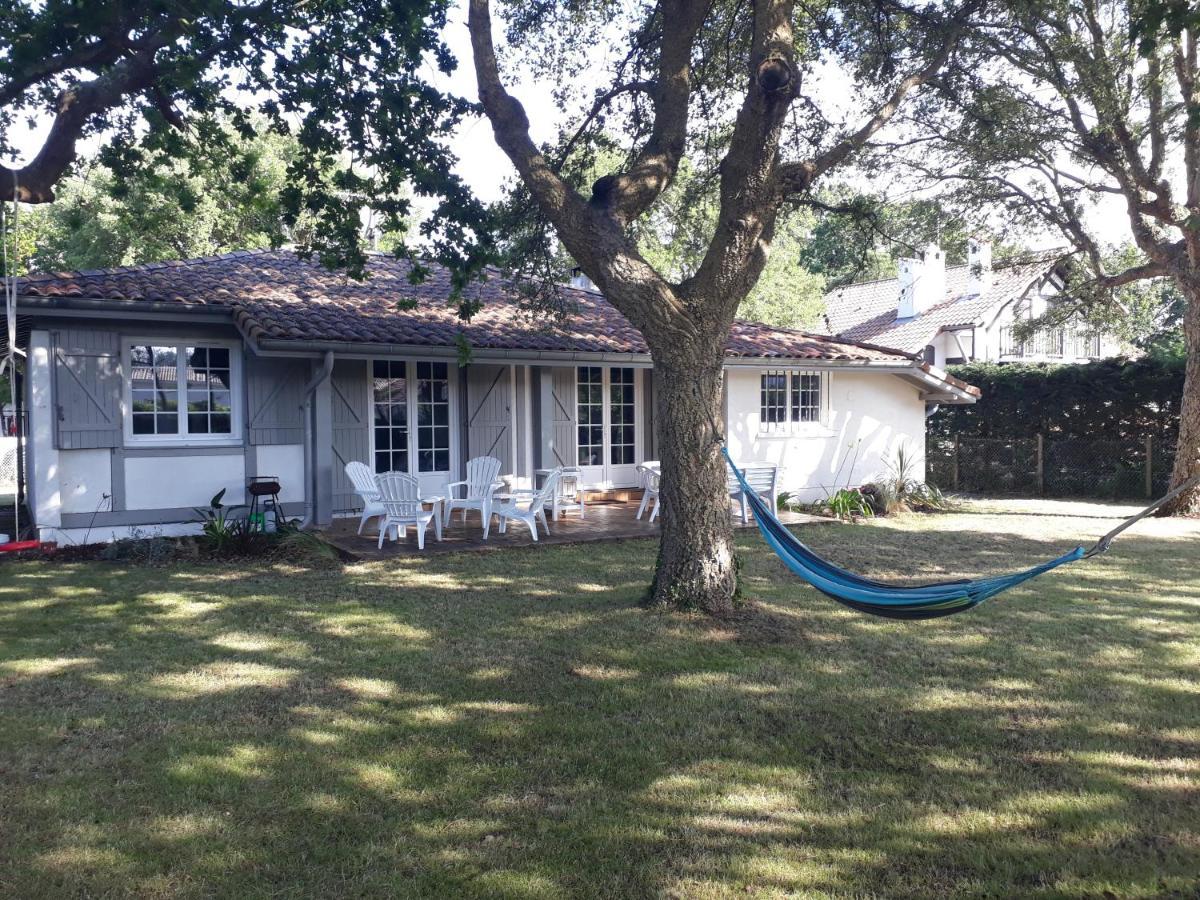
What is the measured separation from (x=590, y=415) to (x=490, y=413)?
205 centimetres

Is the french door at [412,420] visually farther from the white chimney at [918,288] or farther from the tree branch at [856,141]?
the white chimney at [918,288]

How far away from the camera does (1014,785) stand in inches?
157

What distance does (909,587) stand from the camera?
538 cm

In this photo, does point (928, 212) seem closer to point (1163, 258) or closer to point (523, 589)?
point (1163, 258)

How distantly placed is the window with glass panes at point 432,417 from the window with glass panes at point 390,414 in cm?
20

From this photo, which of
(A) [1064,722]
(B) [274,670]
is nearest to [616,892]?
(A) [1064,722]

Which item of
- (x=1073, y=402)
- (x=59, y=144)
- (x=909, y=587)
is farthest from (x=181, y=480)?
(x=1073, y=402)

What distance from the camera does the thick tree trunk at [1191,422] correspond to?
13.5 meters

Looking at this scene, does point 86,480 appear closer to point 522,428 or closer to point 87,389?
point 87,389

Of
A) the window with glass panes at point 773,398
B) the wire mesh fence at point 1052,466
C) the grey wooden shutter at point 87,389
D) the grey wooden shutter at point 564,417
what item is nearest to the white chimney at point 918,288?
the wire mesh fence at point 1052,466

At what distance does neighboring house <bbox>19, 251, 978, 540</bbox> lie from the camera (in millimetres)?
10133

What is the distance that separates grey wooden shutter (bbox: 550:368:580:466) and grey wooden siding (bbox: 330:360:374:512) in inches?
118

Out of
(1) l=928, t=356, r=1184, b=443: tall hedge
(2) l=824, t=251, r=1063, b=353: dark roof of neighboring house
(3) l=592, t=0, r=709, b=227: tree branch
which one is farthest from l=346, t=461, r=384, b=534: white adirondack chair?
(2) l=824, t=251, r=1063, b=353: dark roof of neighboring house

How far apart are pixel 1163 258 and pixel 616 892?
14.1 m
